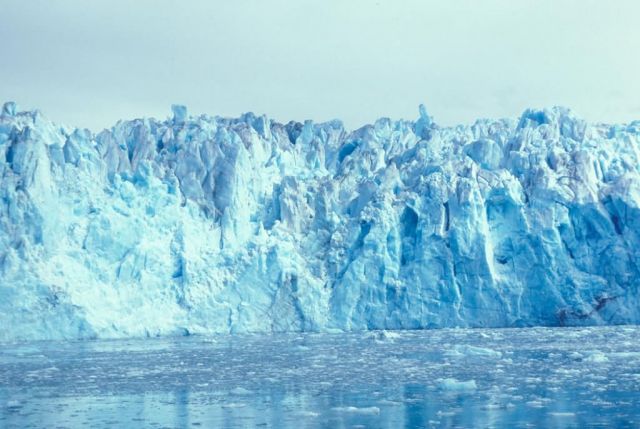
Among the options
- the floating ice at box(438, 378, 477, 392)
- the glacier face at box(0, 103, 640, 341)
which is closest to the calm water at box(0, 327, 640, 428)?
the floating ice at box(438, 378, 477, 392)

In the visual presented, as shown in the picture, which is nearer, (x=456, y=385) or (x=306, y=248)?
(x=456, y=385)

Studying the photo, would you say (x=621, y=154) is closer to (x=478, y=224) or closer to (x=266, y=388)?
(x=478, y=224)

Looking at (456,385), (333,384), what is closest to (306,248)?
(333,384)

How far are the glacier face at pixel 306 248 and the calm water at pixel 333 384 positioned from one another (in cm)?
363

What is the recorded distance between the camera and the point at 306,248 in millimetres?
27531

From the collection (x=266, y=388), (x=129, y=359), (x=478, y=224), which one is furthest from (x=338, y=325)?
(x=266, y=388)

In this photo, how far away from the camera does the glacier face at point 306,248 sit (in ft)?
79.6

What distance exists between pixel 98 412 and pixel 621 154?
2226 cm

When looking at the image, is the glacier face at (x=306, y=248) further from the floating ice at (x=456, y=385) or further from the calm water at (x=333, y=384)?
the floating ice at (x=456, y=385)

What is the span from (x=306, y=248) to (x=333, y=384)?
1461cm

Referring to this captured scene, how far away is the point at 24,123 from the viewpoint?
29.6 m

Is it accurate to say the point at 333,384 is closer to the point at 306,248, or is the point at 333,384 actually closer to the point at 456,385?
the point at 456,385

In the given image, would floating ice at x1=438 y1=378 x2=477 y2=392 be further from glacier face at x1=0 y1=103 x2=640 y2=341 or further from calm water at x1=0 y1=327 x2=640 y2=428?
glacier face at x1=0 y1=103 x2=640 y2=341

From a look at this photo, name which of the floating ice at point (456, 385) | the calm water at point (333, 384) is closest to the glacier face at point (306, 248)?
the calm water at point (333, 384)
